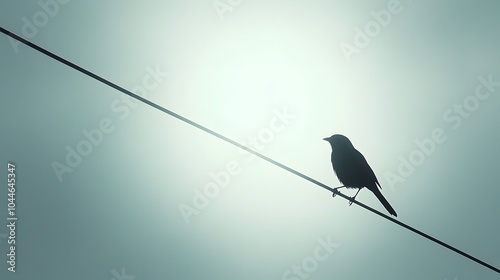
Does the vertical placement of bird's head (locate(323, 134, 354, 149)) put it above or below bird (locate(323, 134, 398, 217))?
above

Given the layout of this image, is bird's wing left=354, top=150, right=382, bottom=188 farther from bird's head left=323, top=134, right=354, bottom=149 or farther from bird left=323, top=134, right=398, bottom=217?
bird's head left=323, top=134, right=354, bottom=149

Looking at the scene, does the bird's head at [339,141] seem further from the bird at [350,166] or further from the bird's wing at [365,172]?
the bird's wing at [365,172]

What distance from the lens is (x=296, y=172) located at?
5.71 metres

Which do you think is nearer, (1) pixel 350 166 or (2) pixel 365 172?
(2) pixel 365 172

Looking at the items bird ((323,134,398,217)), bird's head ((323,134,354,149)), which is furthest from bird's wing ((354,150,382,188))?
bird's head ((323,134,354,149))

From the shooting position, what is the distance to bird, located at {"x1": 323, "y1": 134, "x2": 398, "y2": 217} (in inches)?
411

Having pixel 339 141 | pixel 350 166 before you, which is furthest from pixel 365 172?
pixel 339 141

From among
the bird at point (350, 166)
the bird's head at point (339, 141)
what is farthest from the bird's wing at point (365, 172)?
the bird's head at point (339, 141)

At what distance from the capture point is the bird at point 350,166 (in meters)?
10.4

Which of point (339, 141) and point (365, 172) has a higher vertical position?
point (339, 141)

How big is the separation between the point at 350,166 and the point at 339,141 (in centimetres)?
70

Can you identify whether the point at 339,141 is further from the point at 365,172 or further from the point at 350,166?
the point at 365,172

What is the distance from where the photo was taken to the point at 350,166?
1059 cm

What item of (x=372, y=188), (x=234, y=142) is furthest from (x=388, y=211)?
(x=234, y=142)
